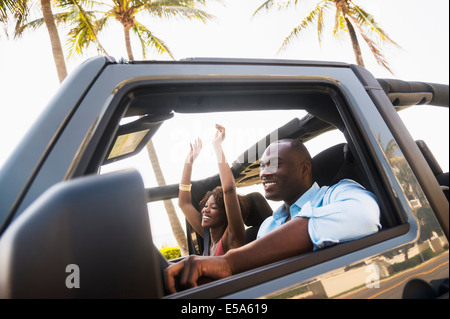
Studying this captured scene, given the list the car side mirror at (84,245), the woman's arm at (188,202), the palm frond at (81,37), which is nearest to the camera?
the car side mirror at (84,245)

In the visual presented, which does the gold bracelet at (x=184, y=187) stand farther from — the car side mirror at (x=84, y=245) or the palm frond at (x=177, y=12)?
the palm frond at (x=177, y=12)

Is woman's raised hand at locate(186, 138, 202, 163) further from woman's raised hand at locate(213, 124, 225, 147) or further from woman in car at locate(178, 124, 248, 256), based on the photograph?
woman's raised hand at locate(213, 124, 225, 147)

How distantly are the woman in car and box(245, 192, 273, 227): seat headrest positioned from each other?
0.27 feet

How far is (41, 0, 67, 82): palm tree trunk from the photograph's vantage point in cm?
976

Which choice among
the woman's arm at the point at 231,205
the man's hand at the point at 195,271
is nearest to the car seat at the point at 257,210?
the woman's arm at the point at 231,205

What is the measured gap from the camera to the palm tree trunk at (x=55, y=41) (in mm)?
9758

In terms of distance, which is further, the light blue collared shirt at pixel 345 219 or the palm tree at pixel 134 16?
the palm tree at pixel 134 16

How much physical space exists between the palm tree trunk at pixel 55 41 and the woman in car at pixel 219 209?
27.0 feet

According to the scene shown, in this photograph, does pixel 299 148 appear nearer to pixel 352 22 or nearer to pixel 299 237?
pixel 299 237

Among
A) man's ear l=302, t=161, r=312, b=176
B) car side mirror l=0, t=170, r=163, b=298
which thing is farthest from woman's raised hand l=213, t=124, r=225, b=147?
car side mirror l=0, t=170, r=163, b=298

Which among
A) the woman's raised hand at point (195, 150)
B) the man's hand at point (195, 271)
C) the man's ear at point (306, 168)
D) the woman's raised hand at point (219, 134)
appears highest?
the woman's raised hand at point (195, 150)

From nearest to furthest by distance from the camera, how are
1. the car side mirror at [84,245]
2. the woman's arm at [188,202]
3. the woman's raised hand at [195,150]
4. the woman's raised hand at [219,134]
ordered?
the car side mirror at [84,245] → the woman's raised hand at [219,134] → the woman's raised hand at [195,150] → the woman's arm at [188,202]
